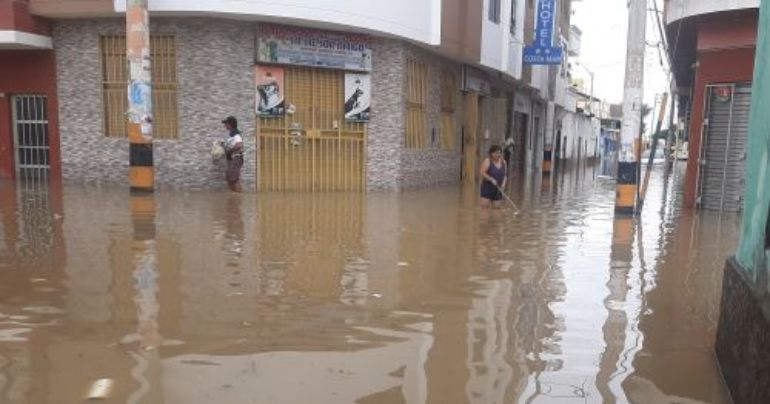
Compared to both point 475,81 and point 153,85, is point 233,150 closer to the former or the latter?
point 153,85

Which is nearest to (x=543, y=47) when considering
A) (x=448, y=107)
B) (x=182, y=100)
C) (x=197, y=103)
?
(x=448, y=107)

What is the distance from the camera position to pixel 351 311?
18.8 ft

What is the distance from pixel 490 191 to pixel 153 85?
8.08 meters

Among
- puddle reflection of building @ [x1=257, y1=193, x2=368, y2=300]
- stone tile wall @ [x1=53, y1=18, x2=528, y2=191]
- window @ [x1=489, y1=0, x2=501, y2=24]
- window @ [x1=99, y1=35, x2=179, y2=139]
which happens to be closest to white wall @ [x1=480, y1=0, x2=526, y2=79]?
window @ [x1=489, y1=0, x2=501, y2=24]

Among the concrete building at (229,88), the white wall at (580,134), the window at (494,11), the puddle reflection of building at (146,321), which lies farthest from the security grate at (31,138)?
the white wall at (580,134)

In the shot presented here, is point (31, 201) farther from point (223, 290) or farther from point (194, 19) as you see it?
point (223, 290)

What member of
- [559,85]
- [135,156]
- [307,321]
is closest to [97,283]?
[307,321]

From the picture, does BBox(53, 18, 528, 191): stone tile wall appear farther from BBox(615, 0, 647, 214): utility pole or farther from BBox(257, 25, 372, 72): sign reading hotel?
BBox(615, 0, 647, 214): utility pole

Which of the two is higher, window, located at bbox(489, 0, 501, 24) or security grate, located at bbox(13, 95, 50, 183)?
window, located at bbox(489, 0, 501, 24)

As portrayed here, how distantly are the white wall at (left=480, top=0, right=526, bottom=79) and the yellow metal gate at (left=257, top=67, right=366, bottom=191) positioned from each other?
647 cm

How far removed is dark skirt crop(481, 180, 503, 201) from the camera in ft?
44.4

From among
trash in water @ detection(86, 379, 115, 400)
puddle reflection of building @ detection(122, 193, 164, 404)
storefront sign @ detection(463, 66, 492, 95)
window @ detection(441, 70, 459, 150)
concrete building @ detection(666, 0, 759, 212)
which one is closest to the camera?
trash in water @ detection(86, 379, 115, 400)

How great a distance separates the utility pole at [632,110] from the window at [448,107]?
870 centimetres

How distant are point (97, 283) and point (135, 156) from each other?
7271mm
